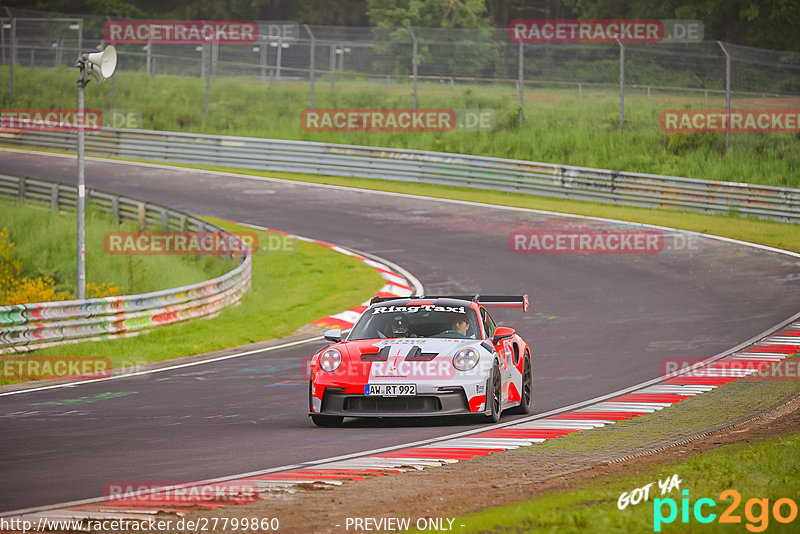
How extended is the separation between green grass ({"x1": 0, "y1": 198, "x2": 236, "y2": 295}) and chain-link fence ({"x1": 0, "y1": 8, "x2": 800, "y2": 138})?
11994 millimetres

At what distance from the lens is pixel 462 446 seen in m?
9.82

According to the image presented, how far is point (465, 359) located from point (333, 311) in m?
10.6

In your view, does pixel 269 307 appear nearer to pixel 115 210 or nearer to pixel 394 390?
pixel 115 210

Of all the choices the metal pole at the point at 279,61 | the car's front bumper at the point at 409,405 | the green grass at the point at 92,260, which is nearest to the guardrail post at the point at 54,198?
the green grass at the point at 92,260

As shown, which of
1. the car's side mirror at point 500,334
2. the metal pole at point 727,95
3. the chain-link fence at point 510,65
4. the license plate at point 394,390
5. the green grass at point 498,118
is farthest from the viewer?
the green grass at point 498,118

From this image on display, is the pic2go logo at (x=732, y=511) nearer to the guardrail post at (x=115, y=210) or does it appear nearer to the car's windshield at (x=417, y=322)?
the car's windshield at (x=417, y=322)

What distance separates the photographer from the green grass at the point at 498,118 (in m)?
33.3

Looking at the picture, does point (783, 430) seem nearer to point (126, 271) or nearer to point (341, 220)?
point (126, 271)

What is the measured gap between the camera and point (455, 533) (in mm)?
6285

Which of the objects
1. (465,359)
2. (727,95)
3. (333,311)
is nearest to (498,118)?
(727,95)

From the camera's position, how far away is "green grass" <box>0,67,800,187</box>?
3331cm

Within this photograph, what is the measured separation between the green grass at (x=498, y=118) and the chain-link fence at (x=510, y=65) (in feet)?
1.30

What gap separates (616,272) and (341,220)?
32.1 ft

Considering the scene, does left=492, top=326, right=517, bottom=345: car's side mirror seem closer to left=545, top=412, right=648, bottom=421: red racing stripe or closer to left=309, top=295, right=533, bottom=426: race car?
left=309, top=295, right=533, bottom=426: race car
